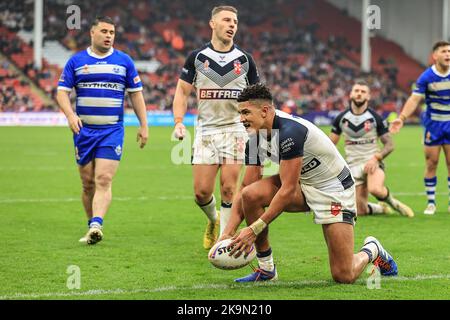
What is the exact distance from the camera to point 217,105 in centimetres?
926

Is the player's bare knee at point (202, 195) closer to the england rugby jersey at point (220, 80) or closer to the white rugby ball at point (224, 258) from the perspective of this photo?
the england rugby jersey at point (220, 80)

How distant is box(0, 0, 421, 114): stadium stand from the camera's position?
142ft

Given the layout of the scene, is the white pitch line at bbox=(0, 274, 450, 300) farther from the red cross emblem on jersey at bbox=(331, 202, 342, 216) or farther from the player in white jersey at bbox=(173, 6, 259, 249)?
the player in white jersey at bbox=(173, 6, 259, 249)

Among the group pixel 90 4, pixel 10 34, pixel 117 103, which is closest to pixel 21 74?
pixel 10 34

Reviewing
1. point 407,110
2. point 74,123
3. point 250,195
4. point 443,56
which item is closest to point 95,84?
point 74,123

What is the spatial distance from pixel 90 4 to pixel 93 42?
39.3m

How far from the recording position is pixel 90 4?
1877 inches

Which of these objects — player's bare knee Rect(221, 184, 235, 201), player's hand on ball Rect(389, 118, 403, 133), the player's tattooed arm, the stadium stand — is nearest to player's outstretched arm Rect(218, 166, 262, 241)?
player's bare knee Rect(221, 184, 235, 201)

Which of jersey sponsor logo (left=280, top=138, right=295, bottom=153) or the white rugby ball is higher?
jersey sponsor logo (left=280, top=138, right=295, bottom=153)

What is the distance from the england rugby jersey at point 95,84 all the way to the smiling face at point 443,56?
16.3ft

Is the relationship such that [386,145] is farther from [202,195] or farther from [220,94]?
[202,195]

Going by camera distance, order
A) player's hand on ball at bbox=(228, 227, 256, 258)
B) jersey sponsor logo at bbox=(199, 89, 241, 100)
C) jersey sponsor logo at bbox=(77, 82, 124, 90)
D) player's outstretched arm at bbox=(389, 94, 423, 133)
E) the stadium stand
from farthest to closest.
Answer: the stadium stand → player's outstretched arm at bbox=(389, 94, 423, 133) → jersey sponsor logo at bbox=(77, 82, 124, 90) → jersey sponsor logo at bbox=(199, 89, 241, 100) → player's hand on ball at bbox=(228, 227, 256, 258)

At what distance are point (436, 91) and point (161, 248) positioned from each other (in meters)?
5.46
